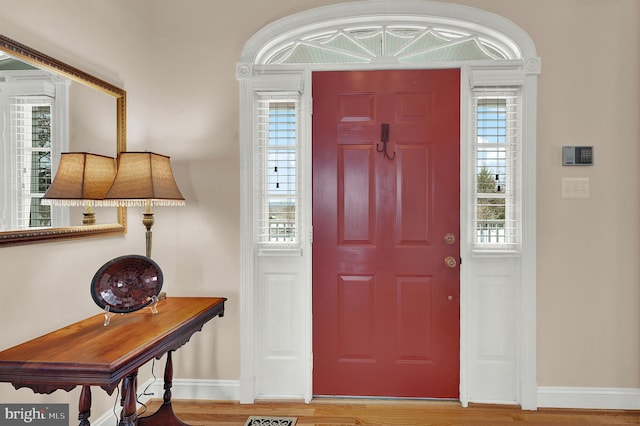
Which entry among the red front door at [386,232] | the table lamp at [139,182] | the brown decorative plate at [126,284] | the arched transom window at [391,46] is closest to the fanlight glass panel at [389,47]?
the arched transom window at [391,46]

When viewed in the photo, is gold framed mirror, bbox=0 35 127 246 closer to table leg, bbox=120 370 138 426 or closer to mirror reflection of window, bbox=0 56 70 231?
mirror reflection of window, bbox=0 56 70 231

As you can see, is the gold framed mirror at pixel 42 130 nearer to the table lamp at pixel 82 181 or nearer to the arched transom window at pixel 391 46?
the table lamp at pixel 82 181

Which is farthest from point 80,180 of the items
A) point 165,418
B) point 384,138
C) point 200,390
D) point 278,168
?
point 384,138

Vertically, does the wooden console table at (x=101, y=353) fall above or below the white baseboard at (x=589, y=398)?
above

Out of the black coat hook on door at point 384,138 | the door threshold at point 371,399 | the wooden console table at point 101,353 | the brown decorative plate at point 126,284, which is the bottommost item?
the door threshold at point 371,399

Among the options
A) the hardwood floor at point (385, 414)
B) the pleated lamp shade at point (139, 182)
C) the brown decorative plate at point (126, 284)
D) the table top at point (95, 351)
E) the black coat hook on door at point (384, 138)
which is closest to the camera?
the table top at point (95, 351)

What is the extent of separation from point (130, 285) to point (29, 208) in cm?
50

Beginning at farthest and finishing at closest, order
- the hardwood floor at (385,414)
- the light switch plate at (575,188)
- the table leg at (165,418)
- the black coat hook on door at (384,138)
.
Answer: the black coat hook on door at (384,138), the light switch plate at (575,188), the hardwood floor at (385,414), the table leg at (165,418)

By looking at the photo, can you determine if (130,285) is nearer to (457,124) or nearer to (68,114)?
(68,114)

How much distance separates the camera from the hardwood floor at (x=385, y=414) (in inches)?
92.9

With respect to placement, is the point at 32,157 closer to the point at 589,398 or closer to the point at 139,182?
the point at 139,182

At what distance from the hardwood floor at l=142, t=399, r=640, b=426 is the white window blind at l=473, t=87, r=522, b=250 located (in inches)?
38.1

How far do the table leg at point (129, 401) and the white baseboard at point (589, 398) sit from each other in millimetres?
2227

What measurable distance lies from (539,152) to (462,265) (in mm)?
802
